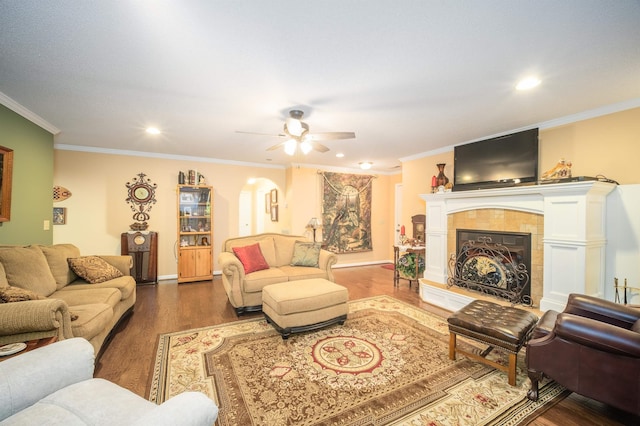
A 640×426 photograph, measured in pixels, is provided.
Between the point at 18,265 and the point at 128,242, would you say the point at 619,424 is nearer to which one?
the point at 18,265

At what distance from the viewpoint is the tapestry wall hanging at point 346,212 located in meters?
6.28

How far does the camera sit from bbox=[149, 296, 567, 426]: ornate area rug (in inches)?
68.4

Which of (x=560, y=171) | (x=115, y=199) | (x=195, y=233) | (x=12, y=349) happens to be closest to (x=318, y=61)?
(x=12, y=349)

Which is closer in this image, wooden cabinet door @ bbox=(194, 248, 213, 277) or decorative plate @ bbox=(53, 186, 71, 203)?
decorative plate @ bbox=(53, 186, 71, 203)

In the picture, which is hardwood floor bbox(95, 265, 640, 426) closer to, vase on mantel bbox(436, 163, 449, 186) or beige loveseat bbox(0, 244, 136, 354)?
beige loveseat bbox(0, 244, 136, 354)

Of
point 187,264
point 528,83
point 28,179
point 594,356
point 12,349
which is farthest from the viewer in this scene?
point 187,264

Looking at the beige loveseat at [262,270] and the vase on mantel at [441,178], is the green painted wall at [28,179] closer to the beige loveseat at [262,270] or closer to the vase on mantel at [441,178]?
the beige loveseat at [262,270]

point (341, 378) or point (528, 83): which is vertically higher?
point (528, 83)

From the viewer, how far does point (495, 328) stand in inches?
82.4

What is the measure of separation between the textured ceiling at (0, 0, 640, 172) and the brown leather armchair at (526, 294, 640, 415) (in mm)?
1894

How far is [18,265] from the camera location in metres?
2.40

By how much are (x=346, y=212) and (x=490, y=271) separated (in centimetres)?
342

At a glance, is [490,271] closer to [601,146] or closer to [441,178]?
[441,178]

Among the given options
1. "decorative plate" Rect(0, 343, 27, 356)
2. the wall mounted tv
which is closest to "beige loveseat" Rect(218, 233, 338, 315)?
"decorative plate" Rect(0, 343, 27, 356)
